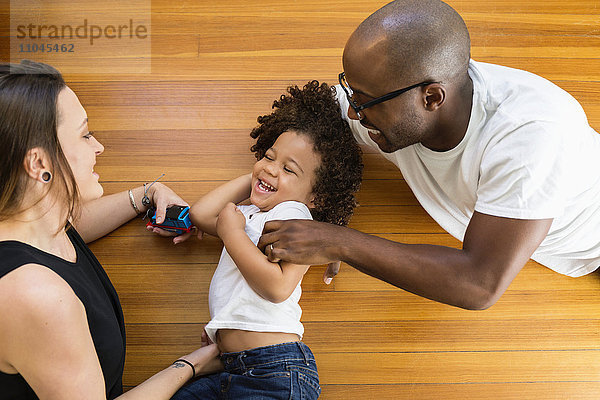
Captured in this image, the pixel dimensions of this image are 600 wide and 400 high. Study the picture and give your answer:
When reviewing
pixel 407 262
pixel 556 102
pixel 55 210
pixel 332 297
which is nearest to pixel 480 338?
pixel 332 297

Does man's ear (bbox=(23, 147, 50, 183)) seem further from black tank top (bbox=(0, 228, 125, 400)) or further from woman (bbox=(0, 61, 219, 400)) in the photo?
black tank top (bbox=(0, 228, 125, 400))

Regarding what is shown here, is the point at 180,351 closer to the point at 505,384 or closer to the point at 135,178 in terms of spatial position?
the point at 135,178

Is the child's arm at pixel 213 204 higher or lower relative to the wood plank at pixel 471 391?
higher

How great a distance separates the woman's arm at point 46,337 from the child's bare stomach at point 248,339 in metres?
0.46

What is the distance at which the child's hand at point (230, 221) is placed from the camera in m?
1.43

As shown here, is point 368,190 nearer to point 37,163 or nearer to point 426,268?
point 426,268

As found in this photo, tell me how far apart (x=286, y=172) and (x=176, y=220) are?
43 centimetres

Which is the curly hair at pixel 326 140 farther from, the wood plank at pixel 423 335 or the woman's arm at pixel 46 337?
the woman's arm at pixel 46 337

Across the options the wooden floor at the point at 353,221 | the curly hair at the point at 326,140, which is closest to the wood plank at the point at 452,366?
the wooden floor at the point at 353,221

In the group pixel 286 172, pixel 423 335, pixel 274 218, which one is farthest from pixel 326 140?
pixel 423 335

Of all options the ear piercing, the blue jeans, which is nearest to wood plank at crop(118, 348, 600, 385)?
the blue jeans

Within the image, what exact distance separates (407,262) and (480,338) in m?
0.72

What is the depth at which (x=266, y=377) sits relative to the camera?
138 centimetres

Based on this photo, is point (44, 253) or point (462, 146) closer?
point (44, 253)
